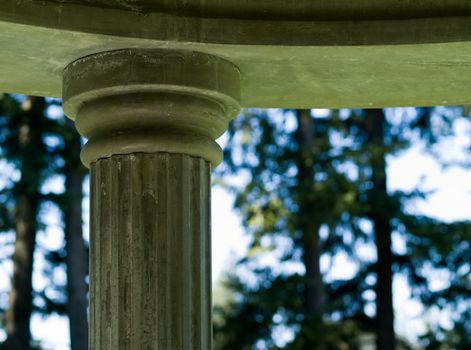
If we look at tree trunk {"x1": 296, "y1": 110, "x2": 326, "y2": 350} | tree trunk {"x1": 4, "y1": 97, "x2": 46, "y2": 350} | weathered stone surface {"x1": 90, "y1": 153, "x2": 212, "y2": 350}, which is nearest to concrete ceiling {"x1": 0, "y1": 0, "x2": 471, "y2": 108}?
weathered stone surface {"x1": 90, "y1": 153, "x2": 212, "y2": 350}

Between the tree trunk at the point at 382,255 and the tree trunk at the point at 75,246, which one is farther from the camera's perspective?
the tree trunk at the point at 382,255

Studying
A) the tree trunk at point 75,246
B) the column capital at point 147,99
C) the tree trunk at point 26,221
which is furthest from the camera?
the tree trunk at point 26,221

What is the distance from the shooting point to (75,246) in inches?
888

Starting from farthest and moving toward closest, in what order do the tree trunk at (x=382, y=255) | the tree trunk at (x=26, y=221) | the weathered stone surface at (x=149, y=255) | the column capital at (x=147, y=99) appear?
the tree trunk at (x=382, y=255) → the tree trunk at (x=26, y=221) → the column capital at (x=147, y=99) → the weathered stone surface at (x=149, y=255)

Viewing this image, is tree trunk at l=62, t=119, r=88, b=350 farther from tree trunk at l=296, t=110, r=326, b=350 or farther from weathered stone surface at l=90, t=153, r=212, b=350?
weathered stone surface at l=90, t=153, r=212, b=350

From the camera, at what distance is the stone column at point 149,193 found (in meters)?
5.59

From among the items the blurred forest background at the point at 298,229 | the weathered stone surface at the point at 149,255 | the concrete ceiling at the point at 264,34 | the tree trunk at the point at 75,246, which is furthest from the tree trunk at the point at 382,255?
the weathered stone surface at the point at 149,255

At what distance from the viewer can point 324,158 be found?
24.9 meters

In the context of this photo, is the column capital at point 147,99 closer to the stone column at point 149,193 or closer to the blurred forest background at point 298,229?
the stone column at point 149,193

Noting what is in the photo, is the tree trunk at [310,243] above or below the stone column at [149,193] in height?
above

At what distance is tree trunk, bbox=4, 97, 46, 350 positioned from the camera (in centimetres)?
2238

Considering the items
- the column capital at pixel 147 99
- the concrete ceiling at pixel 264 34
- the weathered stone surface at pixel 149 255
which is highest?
the concrete ceiling at pixel 264 34

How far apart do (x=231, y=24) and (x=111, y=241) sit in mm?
1527

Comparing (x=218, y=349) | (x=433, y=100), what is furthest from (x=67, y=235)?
(x=433, y=100)
